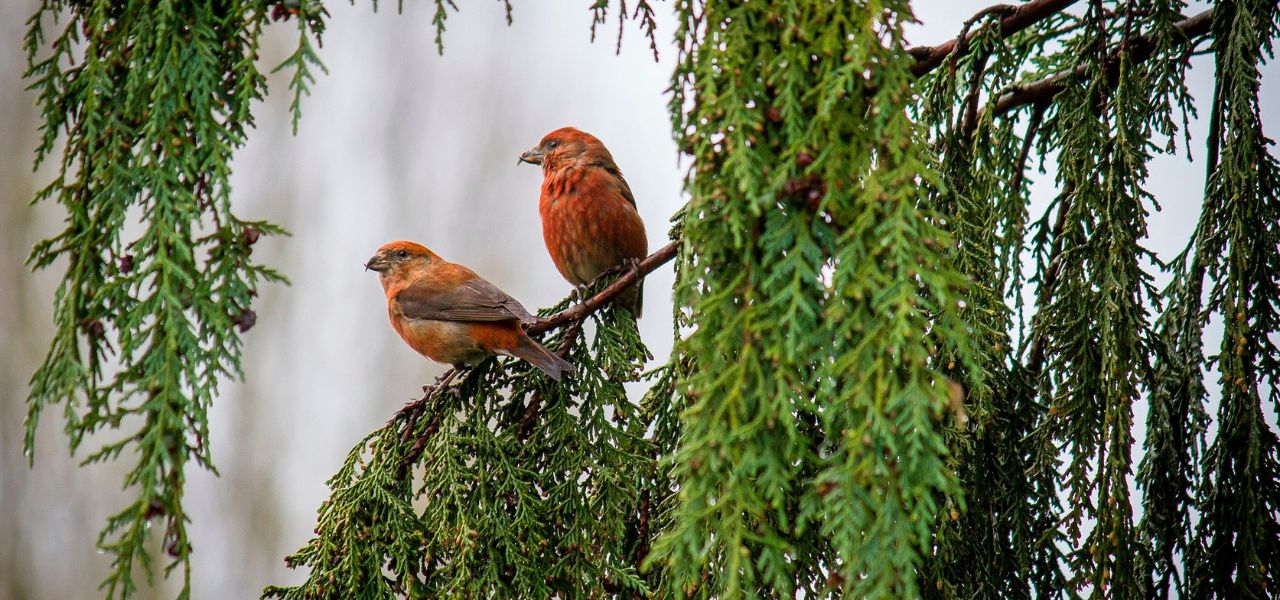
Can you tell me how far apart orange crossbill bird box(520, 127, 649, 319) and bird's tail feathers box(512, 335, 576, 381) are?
91 cm

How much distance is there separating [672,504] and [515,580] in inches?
14.2

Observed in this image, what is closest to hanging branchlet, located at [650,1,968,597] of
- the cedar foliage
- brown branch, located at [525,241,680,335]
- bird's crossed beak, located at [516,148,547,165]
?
the cedar foliage

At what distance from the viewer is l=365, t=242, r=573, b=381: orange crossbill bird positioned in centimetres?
306

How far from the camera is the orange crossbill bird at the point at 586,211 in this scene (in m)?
3.62

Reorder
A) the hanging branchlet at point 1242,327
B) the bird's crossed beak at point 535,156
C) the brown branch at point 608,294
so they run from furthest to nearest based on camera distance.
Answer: the bird's crossed beak at point 535,156, the brown branch at point 608,294, the hanging branchlet at point 1242,327

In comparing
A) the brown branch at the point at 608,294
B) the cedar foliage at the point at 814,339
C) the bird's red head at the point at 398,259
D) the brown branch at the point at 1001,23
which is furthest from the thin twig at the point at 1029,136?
the bird's red head at the point at 398,259

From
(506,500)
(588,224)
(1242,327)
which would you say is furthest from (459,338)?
(1242,327)

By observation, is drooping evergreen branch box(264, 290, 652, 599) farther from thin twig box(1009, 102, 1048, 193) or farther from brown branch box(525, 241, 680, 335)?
thin twig box(1009, 102, 1048, 193)

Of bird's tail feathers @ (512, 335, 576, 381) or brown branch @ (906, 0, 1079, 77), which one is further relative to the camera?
bird's tail feathers @ (512, 335, 576, 381)

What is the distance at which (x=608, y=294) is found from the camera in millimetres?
2395

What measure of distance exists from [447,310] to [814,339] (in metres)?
2.38

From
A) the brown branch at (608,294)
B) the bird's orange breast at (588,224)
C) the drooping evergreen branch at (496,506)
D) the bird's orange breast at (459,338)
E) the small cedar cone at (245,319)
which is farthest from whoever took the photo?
the bird's orange breast at (588,224)

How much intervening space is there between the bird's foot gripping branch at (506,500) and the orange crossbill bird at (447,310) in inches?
9.2

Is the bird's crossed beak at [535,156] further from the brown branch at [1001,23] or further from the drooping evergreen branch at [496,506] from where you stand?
the brown branch at [1001,23]
